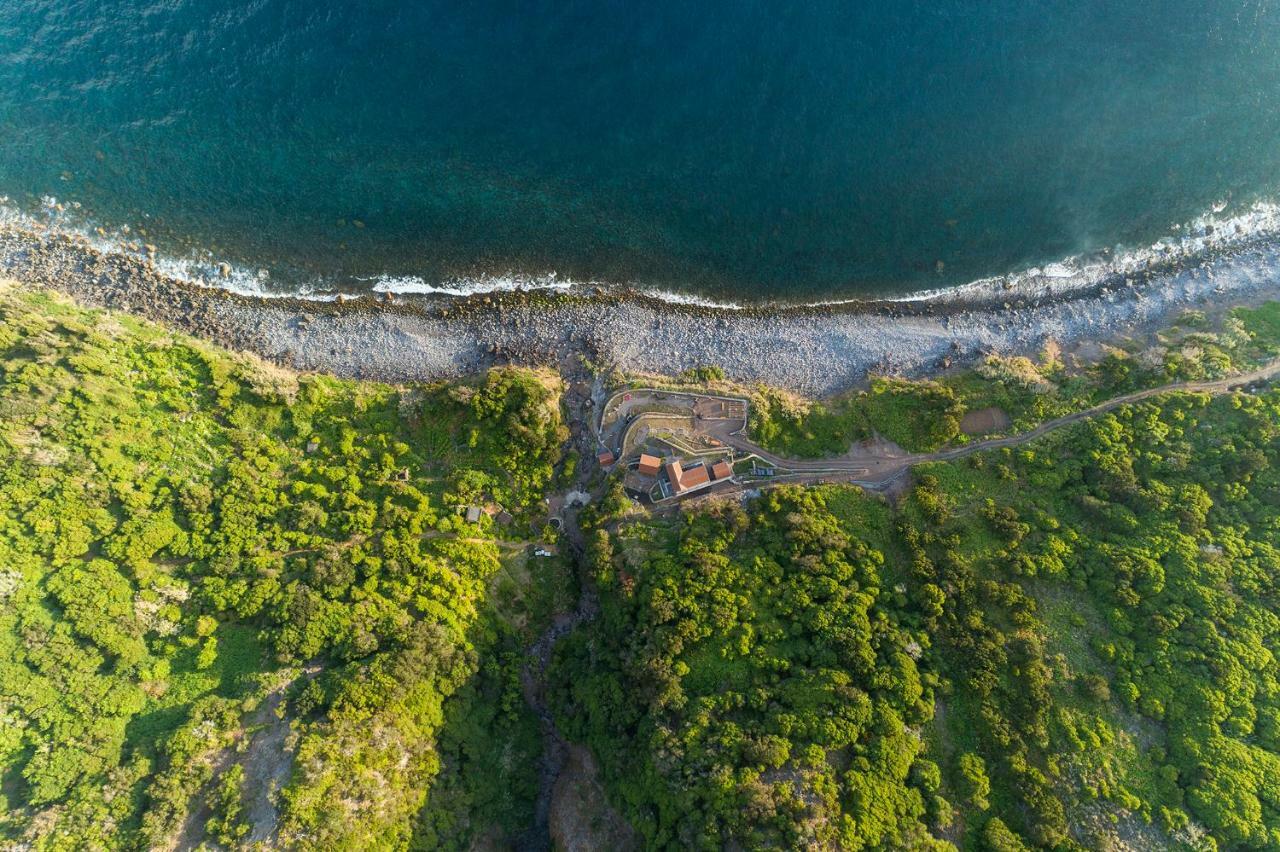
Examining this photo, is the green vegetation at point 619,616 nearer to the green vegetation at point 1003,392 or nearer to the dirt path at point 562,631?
the green vegetation at point 1003,392

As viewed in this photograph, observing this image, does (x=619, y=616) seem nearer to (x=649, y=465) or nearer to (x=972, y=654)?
(x=649, y=465)

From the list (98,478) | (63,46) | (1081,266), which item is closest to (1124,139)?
(1081,266)

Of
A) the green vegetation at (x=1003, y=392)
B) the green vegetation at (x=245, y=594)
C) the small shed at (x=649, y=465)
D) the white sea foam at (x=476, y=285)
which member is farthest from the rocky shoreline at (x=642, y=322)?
the small shed at (x=649, y=465)

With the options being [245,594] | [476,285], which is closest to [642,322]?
[476,285]

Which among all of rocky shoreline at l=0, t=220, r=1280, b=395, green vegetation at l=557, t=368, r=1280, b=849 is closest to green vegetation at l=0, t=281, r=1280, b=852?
green vegetation at l=557, t=368, r=1280, b=849

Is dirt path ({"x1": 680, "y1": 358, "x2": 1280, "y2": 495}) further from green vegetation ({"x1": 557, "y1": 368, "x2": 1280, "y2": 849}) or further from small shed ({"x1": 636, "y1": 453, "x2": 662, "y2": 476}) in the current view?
small shed ({"x1": 636, "y1": 453, "x2": 662, "y2": 476})

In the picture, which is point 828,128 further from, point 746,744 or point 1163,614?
point 746,744
